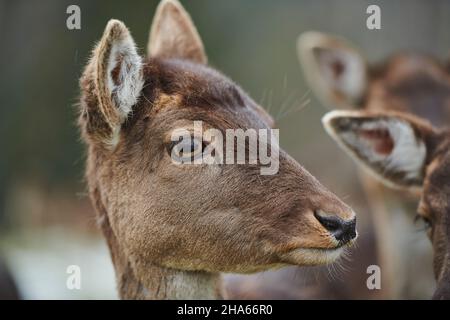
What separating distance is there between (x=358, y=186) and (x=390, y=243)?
314 centimetres

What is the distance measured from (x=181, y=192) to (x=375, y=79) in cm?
458

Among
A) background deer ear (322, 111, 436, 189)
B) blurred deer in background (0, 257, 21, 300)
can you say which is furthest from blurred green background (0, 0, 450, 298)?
background deer ear (322, 111, 436, 189)

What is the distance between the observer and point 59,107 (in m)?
14.8

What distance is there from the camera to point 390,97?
879cm

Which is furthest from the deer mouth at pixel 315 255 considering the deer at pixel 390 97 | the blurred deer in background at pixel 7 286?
the blurred deer in background at pixel 7 286

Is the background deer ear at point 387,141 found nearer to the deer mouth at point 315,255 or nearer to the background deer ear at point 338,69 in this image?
the deer mouth at point 315,255

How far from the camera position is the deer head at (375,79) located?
861cm

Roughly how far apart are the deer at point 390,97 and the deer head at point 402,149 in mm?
602

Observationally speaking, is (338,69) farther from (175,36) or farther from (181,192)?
(181,192)

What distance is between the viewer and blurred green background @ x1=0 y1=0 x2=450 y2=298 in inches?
483

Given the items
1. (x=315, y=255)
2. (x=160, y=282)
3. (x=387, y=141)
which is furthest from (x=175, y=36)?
(x=315, y=255)

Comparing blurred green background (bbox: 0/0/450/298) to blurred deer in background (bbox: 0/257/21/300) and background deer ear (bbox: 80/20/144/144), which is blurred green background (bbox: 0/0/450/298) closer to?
blurred deer in background (bbox: 0/257/21/300)

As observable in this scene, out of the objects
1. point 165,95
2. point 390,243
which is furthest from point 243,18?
point 165,95

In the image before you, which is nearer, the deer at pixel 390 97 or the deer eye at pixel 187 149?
the deer eye at pixel 187 149
